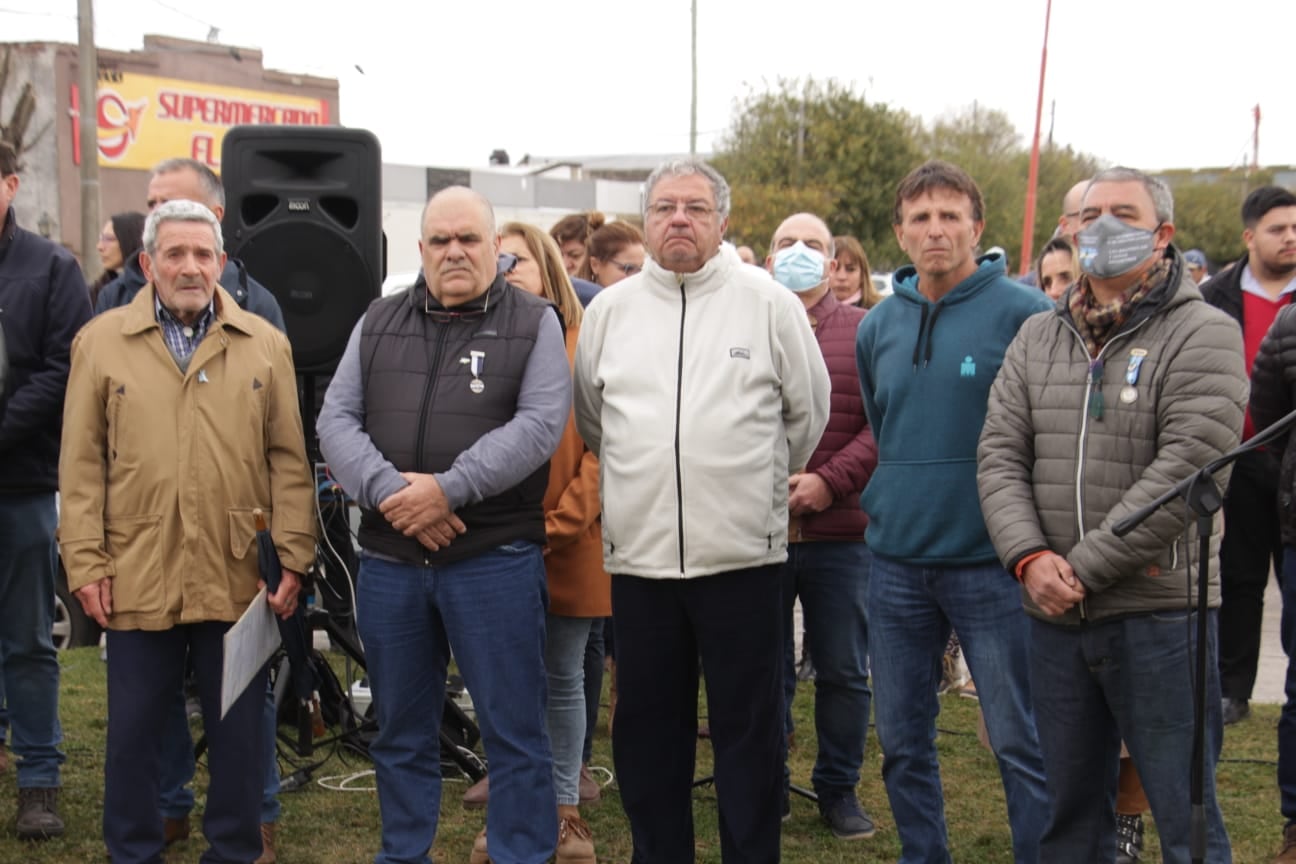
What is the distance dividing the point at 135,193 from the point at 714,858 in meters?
27.4

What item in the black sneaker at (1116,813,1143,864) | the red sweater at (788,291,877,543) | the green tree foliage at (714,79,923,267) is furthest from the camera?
the green tree foliage at (714,79,923,267)

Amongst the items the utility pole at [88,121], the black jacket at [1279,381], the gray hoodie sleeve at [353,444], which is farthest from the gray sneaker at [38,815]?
the utility pole at [88,121]

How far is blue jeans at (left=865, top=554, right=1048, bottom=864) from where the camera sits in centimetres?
370

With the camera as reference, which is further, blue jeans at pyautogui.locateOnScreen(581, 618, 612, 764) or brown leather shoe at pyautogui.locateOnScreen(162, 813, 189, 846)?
blue jeans at pyautogui.locateOnScreen(581, 618, 612, 764)

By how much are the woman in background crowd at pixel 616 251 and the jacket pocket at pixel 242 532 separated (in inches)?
99.1

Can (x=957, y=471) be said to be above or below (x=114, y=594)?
above

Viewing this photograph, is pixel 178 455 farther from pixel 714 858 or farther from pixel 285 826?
pixel 714 858

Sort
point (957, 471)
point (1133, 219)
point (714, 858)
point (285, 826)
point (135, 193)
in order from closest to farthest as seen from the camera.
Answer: point (1133, 219) → point (957, 471) → point (714, 858) → point (285, 826) → point (135, 193)

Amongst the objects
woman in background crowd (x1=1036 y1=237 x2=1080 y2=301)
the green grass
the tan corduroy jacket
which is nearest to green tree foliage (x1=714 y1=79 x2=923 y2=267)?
woman in background crowd (x1=1036 y1=237 x2=1080 y2=301)

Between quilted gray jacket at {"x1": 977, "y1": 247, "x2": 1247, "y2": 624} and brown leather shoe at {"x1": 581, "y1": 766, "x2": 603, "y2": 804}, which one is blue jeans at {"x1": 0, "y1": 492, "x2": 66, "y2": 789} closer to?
brown leather shoe at {"x1": 581, "y1": 766, "x2": 603, "y2": 804}

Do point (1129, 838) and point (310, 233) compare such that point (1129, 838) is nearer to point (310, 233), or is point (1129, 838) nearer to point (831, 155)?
point (310, 233)

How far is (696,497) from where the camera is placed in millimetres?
3762

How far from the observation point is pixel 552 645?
455cm

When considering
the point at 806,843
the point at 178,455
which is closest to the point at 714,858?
the point at 806,843
